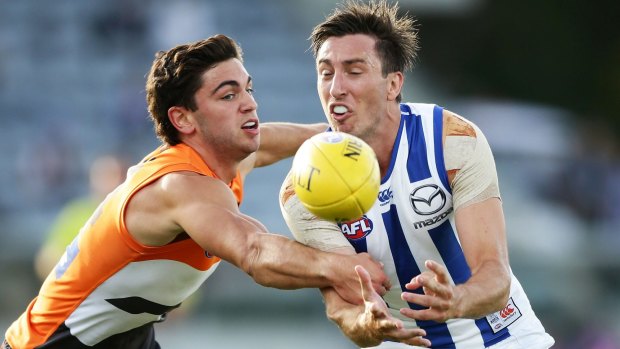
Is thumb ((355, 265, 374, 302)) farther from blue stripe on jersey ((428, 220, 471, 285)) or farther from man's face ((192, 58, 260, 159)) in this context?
man's face ((192, 58, 260, 159))

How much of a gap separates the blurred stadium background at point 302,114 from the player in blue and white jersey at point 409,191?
19.3ft

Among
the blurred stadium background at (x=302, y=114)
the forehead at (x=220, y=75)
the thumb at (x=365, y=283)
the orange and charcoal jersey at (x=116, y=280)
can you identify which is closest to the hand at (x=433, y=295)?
the thumb at (x=365, y=283)

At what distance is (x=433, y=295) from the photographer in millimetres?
5660

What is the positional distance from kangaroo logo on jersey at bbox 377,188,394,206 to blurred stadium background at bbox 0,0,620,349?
615cm

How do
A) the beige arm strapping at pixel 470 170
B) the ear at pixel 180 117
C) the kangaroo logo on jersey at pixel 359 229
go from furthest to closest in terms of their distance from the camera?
the ear at pixel 180 117 → the kangaroo logo on jersey at pixel 359 229 → the beige arm strapping at pixel 470 170

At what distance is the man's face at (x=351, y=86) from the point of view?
6.71 meters

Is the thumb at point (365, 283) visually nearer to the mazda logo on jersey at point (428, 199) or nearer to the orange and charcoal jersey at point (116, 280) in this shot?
the mazda logo on jersey at point (428, 199)

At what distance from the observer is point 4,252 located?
13484mm

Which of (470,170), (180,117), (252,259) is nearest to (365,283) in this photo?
(252,259)

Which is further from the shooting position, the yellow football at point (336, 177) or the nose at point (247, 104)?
the nose at point (247, 104)

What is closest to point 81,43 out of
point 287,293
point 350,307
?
point 287,293

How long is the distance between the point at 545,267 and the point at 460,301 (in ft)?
25.1

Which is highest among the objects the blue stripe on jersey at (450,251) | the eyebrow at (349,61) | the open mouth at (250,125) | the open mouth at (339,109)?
the eyebrow at (349,61)

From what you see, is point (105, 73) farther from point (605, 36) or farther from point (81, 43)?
point (605, 36)
